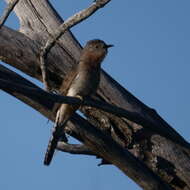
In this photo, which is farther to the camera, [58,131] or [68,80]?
[68,80]

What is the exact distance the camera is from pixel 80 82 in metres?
7.38

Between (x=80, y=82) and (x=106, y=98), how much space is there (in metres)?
0.43

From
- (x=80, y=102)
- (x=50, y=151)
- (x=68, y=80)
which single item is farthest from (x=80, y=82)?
(x=80, y=102)

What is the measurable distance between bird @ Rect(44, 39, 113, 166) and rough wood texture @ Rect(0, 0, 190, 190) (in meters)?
0.11

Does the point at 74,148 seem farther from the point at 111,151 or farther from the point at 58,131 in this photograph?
the point at 111,151

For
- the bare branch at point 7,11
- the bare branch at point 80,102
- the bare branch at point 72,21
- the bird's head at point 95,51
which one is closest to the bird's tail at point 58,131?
the bare branch at point 72,21

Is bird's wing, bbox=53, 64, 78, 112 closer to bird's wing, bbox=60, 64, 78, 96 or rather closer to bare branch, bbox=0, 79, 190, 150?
bird's wing, bbox=60, 64, 78, 96

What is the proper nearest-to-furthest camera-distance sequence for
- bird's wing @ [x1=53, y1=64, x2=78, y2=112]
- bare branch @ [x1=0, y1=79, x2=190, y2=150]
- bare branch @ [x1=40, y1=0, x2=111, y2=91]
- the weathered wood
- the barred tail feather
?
bare branch @ [x1=0, y1=79, x2=190, y2=150] < bare branch @ [x1=40, y1=0, x2=111, y2=91] < the weathered wood < the barred tail feather < bird's wing @ [x1=53, y1=64, x2=78, y2=112]

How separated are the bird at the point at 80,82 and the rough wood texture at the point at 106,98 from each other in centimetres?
11

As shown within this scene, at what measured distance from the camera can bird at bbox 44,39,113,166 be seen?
6.81 meters

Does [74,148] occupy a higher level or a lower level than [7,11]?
lower

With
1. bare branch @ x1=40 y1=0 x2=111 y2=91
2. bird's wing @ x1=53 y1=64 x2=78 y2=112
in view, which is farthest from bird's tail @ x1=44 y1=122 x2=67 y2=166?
bare branch @ x1=40 y1=0 x2=111 y2=91

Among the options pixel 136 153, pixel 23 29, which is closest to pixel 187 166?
pixel 136 153

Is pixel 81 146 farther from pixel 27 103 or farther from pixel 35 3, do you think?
pixel 35 3
